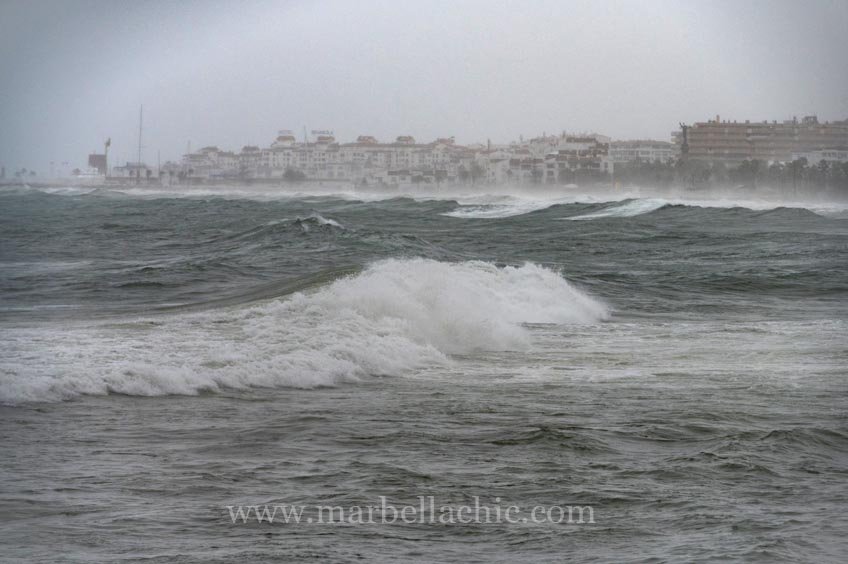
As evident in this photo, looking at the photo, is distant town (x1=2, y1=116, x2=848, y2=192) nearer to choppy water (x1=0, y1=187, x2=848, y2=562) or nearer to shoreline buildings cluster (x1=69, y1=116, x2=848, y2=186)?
shoreline buildings cluster (x1=69, y1=116, x2=848, y2=186)

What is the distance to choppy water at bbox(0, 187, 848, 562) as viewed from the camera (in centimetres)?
460

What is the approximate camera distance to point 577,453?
6043 mm

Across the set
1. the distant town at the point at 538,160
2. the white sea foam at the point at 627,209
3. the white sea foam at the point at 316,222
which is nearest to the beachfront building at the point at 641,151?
the distant town at the point at 538,160

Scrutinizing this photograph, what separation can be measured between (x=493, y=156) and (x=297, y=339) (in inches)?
5267

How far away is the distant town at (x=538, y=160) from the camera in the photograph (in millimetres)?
96188

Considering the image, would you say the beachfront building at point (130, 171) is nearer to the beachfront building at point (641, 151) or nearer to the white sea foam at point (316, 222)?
the beachfront building at point (641, 151)

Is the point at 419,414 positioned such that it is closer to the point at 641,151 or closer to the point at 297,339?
the point at 297,339

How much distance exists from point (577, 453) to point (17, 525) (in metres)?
3.04

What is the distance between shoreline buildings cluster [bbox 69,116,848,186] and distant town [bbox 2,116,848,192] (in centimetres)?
17

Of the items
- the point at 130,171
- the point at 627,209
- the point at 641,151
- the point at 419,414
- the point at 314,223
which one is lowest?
the point at 419,414

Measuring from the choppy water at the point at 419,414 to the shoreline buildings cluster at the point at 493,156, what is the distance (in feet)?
241

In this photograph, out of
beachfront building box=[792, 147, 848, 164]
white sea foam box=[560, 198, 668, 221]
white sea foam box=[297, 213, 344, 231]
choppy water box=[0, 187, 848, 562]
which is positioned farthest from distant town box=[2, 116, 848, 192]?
choppy water box=[0, 187, 848, 562]

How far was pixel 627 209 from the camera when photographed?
1950 inches

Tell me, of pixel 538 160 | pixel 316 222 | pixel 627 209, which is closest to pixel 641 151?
pixel 538 160
